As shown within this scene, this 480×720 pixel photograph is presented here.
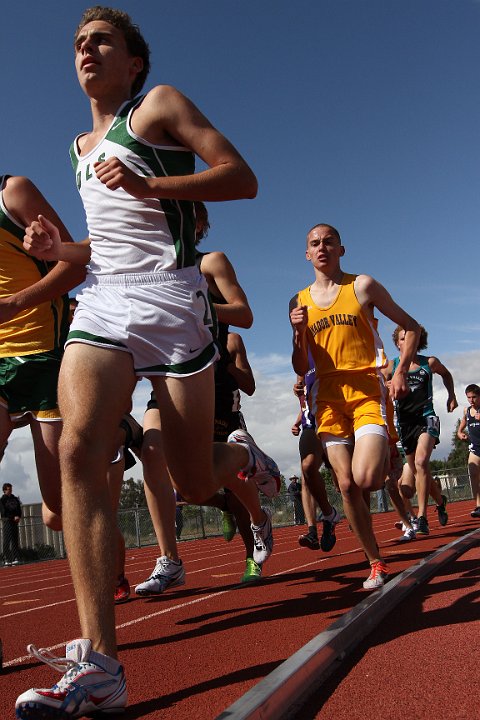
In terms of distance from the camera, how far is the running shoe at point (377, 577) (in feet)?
14.7

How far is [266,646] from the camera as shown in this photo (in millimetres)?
3158

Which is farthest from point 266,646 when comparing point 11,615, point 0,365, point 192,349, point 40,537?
point 40,537

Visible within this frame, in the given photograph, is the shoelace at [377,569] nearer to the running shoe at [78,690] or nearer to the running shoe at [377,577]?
the running shoe at [377,577]

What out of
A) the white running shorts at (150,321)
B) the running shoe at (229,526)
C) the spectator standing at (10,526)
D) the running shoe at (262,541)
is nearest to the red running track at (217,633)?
the running shoe at (262,541)

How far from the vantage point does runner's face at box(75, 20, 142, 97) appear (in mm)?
3076

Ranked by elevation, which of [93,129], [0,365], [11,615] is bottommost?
[11,615]

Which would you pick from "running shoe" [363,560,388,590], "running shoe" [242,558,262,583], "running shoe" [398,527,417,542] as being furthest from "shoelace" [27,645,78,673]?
"running shoe" [398,527,417,542]

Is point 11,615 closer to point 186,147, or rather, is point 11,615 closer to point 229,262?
point 229,262

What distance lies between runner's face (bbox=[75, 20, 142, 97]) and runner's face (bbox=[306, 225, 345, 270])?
107 inches

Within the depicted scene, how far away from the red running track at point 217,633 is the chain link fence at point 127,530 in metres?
10.5

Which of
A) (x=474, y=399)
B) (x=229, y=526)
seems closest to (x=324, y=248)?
(x=229, y=526)

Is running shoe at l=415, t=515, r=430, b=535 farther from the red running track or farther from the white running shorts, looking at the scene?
the white running shorts

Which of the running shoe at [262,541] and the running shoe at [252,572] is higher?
the running shoe at [262,541]

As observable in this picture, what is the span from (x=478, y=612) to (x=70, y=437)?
2040mm
